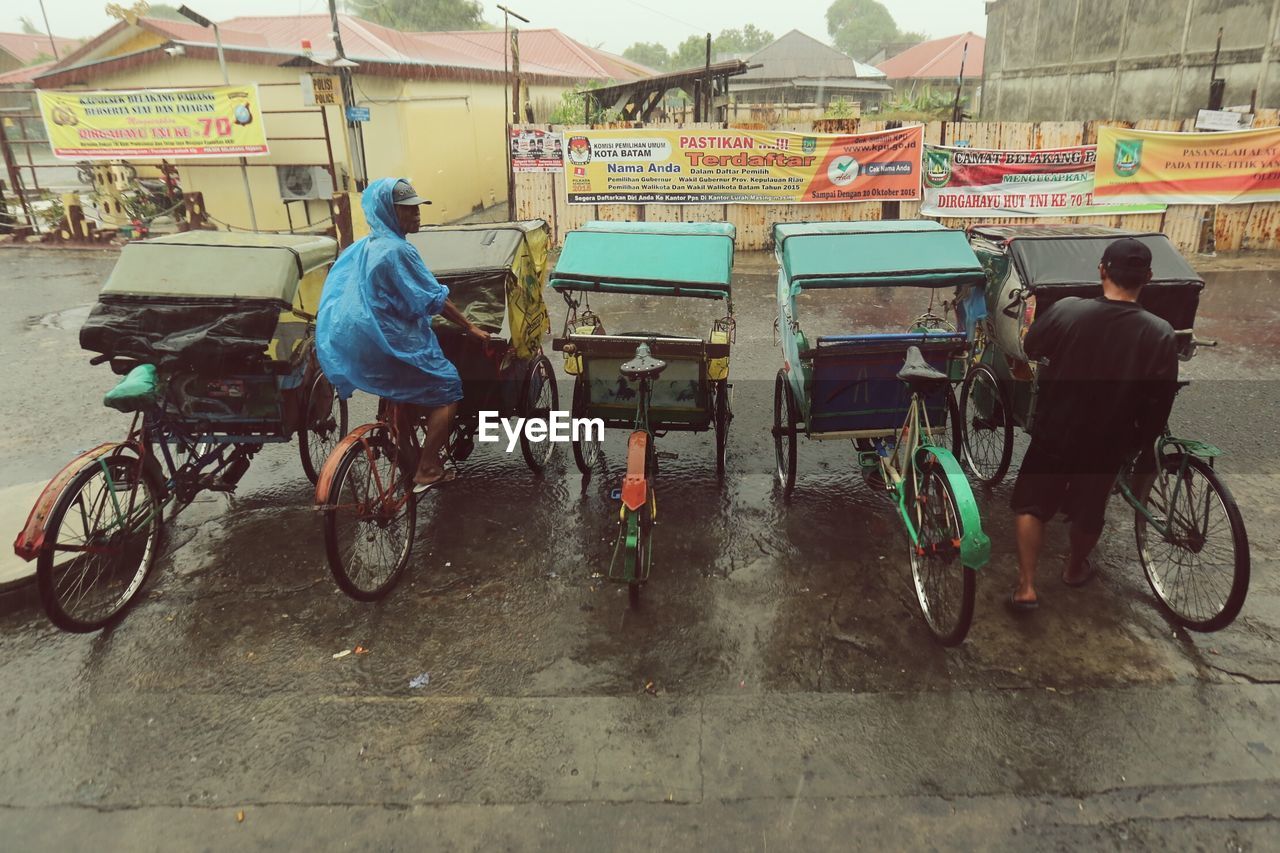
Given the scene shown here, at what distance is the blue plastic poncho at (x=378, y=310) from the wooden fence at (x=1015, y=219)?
8.72 metres

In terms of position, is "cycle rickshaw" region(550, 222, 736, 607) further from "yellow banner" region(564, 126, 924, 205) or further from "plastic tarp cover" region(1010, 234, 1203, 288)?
"yellow banner" region(564, 126, 924, 205)

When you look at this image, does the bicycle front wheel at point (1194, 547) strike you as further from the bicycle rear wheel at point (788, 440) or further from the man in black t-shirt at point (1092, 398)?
the bicycle rear wheel at point (788, 440)

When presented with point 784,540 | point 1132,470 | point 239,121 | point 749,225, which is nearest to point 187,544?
point 784,540

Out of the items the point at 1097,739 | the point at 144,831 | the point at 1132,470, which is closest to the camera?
the point at 144,831

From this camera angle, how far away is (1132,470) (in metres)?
3.83

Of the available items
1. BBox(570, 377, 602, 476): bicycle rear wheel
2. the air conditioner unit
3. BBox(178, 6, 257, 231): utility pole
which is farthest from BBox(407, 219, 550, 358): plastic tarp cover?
the air conditioner unit

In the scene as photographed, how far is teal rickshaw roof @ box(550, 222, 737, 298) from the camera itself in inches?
190

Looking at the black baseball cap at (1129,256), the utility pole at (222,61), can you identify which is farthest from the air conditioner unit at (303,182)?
the black baseball cap at (1129,256)

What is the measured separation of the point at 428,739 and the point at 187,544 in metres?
2.45

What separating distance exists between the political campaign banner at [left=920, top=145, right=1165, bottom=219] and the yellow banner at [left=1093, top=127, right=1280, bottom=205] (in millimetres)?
208

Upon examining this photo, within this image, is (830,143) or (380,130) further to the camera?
(380,130)

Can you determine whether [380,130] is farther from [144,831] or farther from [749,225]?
[144,831]

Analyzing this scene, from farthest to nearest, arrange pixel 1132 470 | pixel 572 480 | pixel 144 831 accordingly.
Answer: pixel 572 480 → pixel 1132 470 → pixel 144 831

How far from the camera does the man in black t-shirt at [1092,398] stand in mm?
3326
